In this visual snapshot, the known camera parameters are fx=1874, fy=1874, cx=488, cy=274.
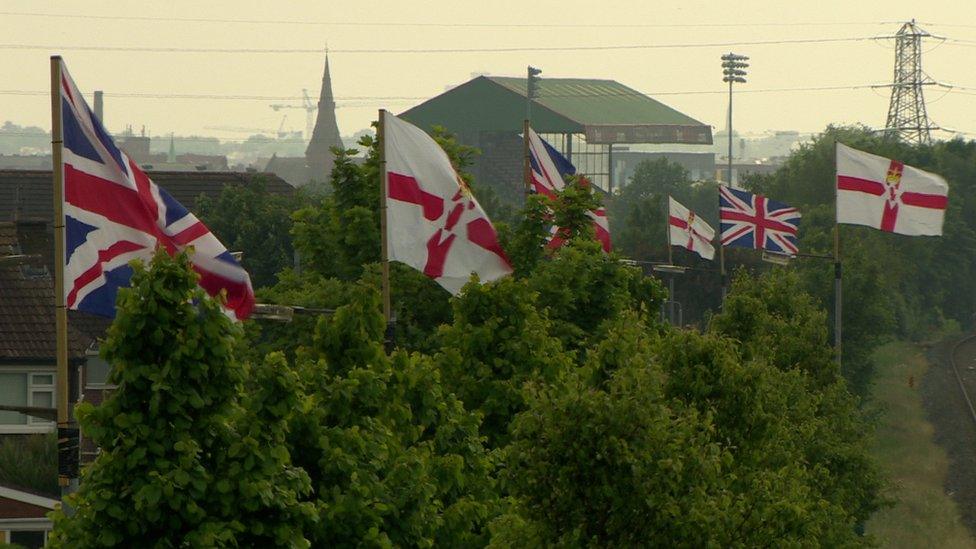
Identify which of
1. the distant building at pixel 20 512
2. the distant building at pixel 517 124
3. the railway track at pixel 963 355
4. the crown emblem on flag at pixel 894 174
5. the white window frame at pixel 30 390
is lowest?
the railway track at pixel 963 355

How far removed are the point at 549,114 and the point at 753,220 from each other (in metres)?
108

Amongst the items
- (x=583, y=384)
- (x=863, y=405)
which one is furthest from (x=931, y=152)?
(x=583, y=384)

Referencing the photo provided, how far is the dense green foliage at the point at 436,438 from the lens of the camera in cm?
1380

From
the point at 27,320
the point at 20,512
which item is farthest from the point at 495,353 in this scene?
the point at 27,320

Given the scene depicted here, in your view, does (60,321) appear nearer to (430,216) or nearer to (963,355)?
(430,216)

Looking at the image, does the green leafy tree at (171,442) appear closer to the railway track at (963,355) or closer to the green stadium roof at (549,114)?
the railway track at (963,355)

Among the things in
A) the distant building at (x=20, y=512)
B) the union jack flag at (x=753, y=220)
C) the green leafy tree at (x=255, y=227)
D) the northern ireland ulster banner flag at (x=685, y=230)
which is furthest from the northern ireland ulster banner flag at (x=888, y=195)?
the green leafy tree at (x=255, y=227)

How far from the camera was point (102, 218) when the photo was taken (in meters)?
17.8

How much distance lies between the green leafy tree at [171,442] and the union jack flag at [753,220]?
3884 centimetres

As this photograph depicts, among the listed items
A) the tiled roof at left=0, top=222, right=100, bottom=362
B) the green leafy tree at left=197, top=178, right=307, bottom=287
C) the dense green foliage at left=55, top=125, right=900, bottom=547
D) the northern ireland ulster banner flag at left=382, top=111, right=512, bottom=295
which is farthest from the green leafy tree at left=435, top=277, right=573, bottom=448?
the green leafy tree at left=197, top=178, right=307, bottom=287

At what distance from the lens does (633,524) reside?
16.7 m

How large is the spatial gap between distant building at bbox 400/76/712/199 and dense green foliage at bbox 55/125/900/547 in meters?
135

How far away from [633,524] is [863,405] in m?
58.3

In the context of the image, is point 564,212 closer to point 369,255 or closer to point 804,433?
point 369,255
